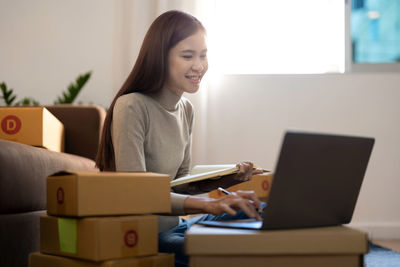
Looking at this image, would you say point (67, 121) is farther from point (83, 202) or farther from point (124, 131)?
point (83, 202)

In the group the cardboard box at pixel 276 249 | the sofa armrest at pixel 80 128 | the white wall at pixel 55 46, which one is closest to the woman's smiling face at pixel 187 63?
the cardboard box at pixel 276 249

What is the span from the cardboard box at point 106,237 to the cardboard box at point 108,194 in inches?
0.8

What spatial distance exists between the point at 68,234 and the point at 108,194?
5.6 inches

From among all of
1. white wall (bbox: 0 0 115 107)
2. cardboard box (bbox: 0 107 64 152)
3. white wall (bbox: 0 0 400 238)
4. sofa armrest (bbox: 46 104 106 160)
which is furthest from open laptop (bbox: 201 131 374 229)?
white wall (bbox: 0 0 115 107)

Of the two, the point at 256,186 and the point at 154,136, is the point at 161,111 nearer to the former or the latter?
the point at 154,136

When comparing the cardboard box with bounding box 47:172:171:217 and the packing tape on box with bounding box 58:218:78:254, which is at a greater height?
the cardboard box with bounding box 47:172:171:217

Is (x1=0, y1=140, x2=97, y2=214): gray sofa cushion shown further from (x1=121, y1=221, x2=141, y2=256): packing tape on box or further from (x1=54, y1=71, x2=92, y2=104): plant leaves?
(x1=54, y1=71, x2=92, y2=104): plant leaves

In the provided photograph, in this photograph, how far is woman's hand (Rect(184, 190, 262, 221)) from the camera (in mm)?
1103

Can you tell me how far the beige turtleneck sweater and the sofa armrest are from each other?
0.76 metres

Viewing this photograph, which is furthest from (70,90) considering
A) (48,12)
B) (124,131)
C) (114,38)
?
(124,131)

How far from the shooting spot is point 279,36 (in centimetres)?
323

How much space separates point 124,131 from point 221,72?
1.87 m

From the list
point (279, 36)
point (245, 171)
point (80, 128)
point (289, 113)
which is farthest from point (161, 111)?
point (279, 36)

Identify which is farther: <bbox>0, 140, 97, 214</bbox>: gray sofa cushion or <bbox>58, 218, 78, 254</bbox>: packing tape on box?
<bbox>0, 140, 97, 214</bbox>: gray sofa cushion
